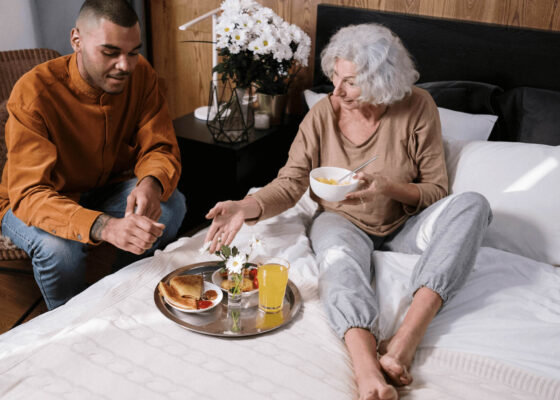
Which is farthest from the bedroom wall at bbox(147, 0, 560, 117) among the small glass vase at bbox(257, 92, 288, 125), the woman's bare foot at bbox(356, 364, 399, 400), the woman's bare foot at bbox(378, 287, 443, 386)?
the woman's bare foot at bbox(356, 364, 399, 400)

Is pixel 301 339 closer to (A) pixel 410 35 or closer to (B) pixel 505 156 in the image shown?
(B) pixel 505 156

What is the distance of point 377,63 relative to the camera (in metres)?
1.62

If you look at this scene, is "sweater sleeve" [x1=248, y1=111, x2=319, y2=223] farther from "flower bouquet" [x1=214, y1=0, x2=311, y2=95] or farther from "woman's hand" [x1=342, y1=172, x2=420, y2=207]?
"flower bouquet" [x1=214, y1=0, x2=311, y2=95]

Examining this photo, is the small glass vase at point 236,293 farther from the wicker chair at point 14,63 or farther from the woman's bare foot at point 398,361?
the wicker chair at point 14,63

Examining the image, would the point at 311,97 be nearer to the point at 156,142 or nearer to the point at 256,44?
the point at 256,44

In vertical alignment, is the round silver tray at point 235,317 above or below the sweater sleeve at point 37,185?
below

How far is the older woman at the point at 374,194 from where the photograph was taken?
1359 mm

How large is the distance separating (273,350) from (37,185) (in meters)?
0.89

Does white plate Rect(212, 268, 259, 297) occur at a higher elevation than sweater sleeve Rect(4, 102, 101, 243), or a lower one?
lower

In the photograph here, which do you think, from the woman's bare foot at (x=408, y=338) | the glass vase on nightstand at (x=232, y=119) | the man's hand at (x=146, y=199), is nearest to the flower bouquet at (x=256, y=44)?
the glass vase on nightstand at (x=232, y=119)

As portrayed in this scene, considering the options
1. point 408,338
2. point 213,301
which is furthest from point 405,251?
point 213,301

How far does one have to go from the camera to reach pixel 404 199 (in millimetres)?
1629

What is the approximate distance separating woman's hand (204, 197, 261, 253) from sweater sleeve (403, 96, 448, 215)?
0.57 m

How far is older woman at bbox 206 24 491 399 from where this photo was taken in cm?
136
